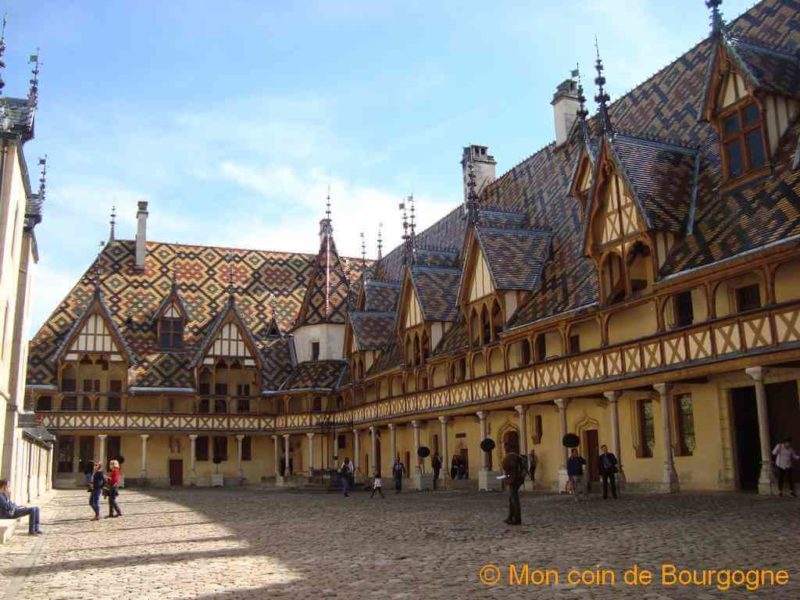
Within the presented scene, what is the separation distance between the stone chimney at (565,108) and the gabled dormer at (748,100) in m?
12.8

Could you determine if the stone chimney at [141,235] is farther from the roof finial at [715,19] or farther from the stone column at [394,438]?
the roof finial at [715,19]

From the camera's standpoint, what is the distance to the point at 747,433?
64.3 feet

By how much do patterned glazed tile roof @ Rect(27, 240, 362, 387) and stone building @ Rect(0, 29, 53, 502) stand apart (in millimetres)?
21331

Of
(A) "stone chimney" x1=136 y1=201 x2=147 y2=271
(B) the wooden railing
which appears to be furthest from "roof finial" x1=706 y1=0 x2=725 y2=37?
(A) "stone chimney" x1=136 y1=201 x2=147 y2=271

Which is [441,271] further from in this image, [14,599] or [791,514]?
[14,599]

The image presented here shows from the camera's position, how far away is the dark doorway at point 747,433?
19500mm

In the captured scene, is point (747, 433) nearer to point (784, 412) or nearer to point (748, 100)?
point (784, 412)

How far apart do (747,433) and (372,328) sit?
24.1 m

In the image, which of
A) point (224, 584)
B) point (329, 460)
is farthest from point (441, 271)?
point (224, 584)

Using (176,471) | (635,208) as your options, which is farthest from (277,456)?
(635,208)

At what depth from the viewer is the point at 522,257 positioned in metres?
28.1

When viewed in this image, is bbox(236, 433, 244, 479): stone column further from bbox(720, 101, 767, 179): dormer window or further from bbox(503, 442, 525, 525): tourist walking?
bbox(503, 442, 525, 525): tourist walking

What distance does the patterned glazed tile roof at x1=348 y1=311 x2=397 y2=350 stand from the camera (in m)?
40.9

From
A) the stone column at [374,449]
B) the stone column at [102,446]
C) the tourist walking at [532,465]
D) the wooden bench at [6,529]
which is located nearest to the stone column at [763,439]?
the tourist walking at [532,465]
